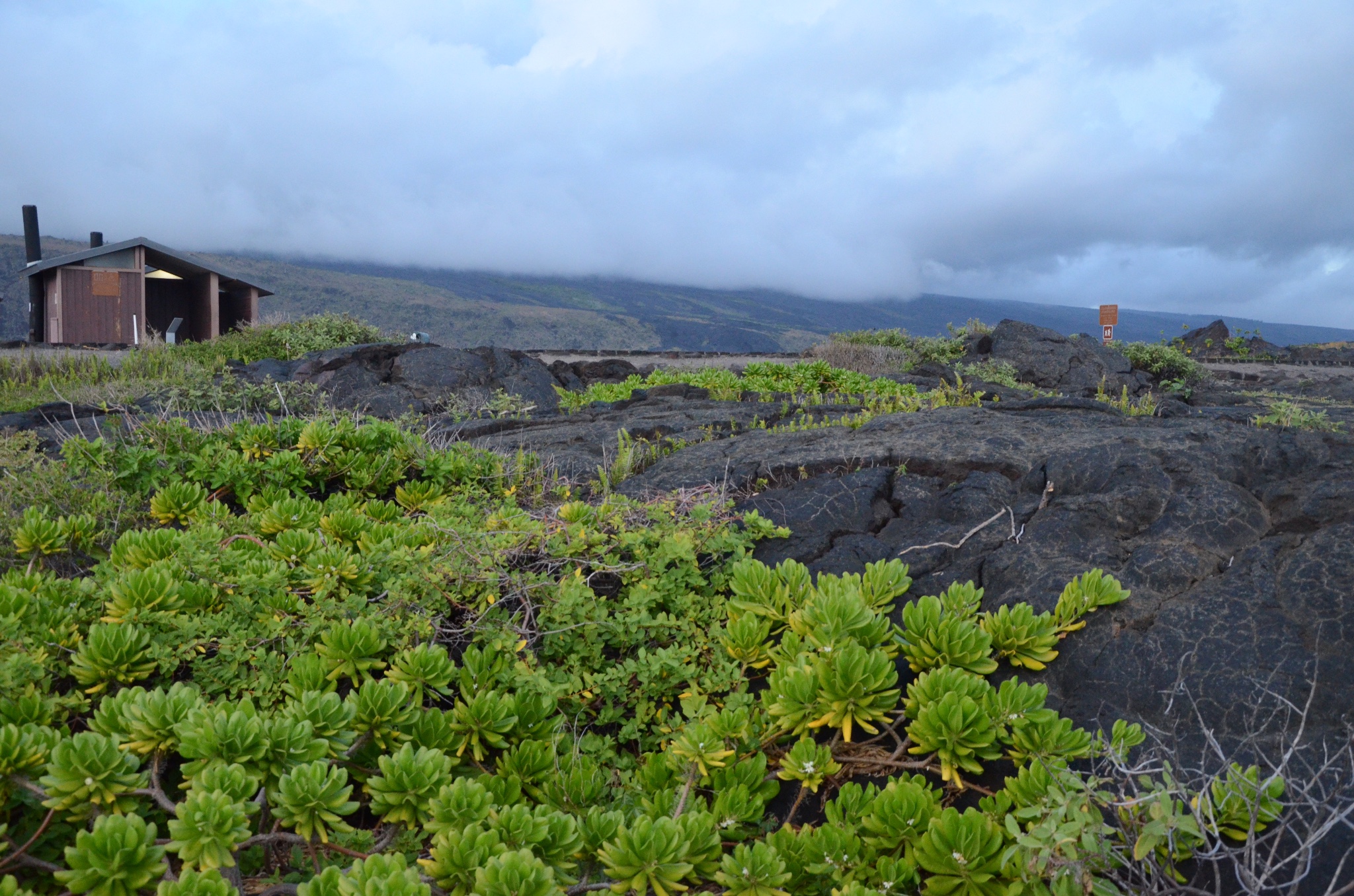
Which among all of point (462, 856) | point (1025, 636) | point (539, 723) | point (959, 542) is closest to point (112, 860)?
point (462, 856)

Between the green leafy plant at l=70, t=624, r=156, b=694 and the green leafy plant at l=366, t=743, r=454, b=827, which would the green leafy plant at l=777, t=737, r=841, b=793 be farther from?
the green leafy plant at l=70, t=624, r=156, b=694

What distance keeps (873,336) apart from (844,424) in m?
16.3

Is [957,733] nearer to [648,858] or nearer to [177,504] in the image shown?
[648,858]

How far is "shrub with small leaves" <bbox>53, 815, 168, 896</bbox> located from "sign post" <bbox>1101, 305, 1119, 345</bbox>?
907 inches

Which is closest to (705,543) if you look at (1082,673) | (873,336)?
(1082,673)

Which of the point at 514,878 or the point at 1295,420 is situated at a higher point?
the point at 1295,420

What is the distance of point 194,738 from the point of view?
8.03 ft

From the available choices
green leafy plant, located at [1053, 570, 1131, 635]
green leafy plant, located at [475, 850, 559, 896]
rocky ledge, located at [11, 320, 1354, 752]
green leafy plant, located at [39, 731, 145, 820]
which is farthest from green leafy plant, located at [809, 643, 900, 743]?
green leafy plant, located at [39, 731, 145, 820]

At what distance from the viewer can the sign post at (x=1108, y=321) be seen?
2184cm

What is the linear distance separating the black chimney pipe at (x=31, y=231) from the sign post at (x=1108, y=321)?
113 ft

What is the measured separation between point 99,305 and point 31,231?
9.16 meters

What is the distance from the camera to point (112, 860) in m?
2.15

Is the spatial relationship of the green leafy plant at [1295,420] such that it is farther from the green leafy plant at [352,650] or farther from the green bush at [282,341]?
the green bush at [282,341]

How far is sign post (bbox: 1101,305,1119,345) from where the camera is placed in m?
21.8
